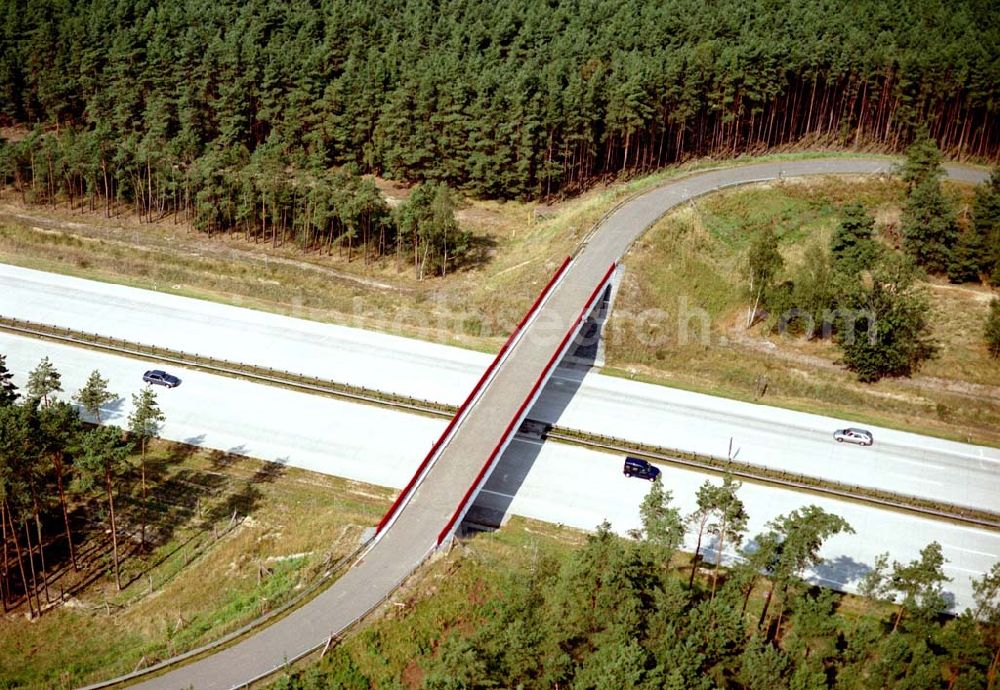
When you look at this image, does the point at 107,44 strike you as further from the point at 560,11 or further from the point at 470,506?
the point at 470,506

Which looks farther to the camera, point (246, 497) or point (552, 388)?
point (552, 388)

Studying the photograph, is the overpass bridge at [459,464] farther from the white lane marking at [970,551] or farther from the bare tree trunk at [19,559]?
the white lane marking at [970,551]

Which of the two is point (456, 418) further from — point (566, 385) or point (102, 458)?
point (102, 458)

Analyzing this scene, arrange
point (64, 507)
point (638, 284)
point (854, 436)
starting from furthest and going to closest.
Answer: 1. point (638, 284)
2. point (854, 436)
3. point (64, 507)

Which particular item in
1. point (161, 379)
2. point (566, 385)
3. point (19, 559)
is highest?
point (566, 385)

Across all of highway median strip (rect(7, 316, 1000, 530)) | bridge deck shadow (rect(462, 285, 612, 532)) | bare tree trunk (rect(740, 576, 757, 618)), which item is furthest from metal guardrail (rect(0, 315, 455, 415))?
bare tree trunk (rect(740, 576, 757, 618))

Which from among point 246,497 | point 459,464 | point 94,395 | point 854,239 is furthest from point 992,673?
point 94,395

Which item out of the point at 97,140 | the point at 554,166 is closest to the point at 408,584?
the point at 554,166
